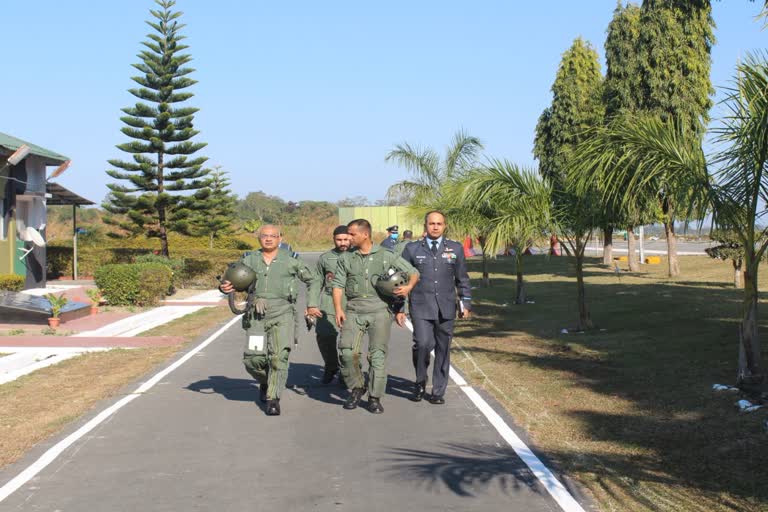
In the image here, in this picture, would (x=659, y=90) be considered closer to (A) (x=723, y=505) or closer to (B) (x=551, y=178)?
(B) (x=551, y=178)

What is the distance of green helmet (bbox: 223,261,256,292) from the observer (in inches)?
346

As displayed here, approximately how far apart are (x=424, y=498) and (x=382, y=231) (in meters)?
72.0

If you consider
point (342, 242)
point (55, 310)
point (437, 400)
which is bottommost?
point (437, 400)

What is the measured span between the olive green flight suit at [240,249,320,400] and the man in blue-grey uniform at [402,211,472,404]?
1186 mm

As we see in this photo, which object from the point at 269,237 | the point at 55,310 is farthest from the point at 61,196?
the point at 269,237

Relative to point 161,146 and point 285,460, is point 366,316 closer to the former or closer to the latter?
point 285,460

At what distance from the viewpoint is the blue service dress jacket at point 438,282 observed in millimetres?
9688

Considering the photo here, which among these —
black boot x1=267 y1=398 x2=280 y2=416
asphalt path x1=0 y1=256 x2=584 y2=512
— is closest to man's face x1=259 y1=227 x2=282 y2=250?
black boot x1=267 y1=398 x2=280 y2=416

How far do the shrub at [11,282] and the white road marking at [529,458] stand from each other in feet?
62.1

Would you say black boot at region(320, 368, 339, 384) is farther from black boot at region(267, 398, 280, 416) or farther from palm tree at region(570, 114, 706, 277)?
palm tree at region(570, 114, 706, 277)

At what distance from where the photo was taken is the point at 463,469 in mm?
6789

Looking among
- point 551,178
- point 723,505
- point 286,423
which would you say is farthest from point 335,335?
point 551,178

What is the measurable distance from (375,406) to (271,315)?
1323 millimetres

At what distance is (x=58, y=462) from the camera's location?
23.4 feet
